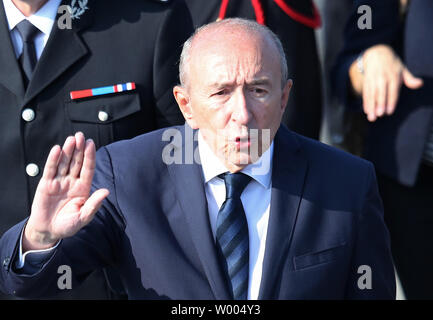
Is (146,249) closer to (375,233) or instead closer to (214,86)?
(214,86)

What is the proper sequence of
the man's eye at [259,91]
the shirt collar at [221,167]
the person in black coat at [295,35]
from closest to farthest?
the man's eye at [259,91] → the shirt collar at [221,167] → the person in black coat at [295,35]

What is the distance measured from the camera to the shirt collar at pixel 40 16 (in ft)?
9.11

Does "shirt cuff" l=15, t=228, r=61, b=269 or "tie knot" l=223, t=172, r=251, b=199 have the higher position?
"tie knot" l=223, t=172, r=251, b=199

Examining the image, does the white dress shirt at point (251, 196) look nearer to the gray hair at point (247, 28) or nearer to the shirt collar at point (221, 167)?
the shirt collar at point (221, 167)

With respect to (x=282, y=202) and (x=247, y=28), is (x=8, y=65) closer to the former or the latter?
(x=247, y=28)

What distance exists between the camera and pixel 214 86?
2.34 meters

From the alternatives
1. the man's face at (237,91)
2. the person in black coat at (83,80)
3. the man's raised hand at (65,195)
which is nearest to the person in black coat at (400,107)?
the person in black coat at (83,80)

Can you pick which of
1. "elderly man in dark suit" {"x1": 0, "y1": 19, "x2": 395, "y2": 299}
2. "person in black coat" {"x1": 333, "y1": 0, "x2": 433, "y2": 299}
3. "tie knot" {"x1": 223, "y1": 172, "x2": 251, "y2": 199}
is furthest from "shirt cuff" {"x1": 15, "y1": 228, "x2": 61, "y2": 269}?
"person in black coat" {"x1": 333, "y1": 0, "x2": 433, "y2": 299}

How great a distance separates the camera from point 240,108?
231cm

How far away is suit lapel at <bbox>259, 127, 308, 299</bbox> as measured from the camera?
2.39 metres

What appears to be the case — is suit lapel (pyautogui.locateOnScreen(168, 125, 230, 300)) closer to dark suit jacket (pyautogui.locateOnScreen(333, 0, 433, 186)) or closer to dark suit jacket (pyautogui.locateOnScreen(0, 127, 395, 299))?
dark suit jacket (pyautogui.locateOnScreen(0, 127, 395, 299))

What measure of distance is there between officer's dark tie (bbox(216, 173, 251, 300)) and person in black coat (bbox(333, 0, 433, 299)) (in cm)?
112

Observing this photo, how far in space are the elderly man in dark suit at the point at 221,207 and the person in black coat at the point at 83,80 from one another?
0.34 m

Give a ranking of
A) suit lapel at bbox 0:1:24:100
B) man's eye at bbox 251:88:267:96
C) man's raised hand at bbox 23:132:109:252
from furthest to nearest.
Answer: suit lapel at bbox 0:1:24:100 → man's eye at bbox 251:88:267:96 → man's raised hand at bbox 23:132:109:252
